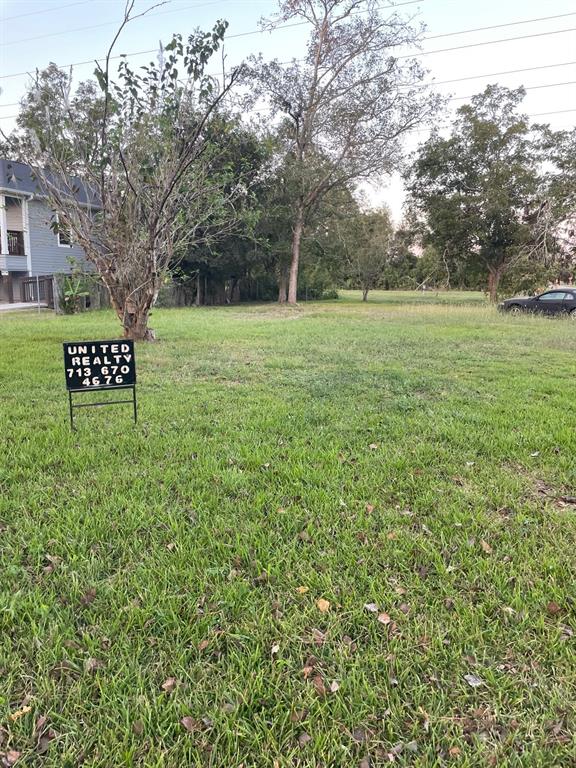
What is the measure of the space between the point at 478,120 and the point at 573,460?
24397 mm

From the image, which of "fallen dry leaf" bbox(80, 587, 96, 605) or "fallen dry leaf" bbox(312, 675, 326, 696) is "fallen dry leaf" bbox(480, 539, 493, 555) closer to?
"fallen dry leaf" bbox(312, 675, 326, 696)

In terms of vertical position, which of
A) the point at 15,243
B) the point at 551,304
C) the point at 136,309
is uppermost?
the point at 15,243

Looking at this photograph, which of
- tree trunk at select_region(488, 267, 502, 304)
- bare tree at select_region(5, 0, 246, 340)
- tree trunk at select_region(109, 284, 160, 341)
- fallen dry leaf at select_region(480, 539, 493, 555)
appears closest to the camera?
fallen dry leaf at select_region(480, 539, 493, 555)

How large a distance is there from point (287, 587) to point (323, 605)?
206 mm

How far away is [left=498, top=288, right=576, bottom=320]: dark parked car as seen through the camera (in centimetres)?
1611

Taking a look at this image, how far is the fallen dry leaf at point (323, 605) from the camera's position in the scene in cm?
199

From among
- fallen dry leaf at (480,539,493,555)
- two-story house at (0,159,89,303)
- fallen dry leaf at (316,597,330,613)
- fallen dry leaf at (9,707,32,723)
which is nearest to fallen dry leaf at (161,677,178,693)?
fallen dry leaf at (9,707,32,723)

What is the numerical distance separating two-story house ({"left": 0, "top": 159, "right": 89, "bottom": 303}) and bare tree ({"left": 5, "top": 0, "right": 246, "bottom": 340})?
12.7m

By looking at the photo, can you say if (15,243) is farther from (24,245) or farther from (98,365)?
(98,365)

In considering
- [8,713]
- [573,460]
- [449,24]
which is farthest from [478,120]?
[8,713]

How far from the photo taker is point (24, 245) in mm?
20625

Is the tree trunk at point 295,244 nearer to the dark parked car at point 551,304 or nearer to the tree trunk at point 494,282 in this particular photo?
the dark parked car at point 551,304

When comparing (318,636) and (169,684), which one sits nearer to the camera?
(169,684)

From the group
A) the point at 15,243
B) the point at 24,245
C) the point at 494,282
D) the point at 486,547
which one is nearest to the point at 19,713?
the point at 486,547
